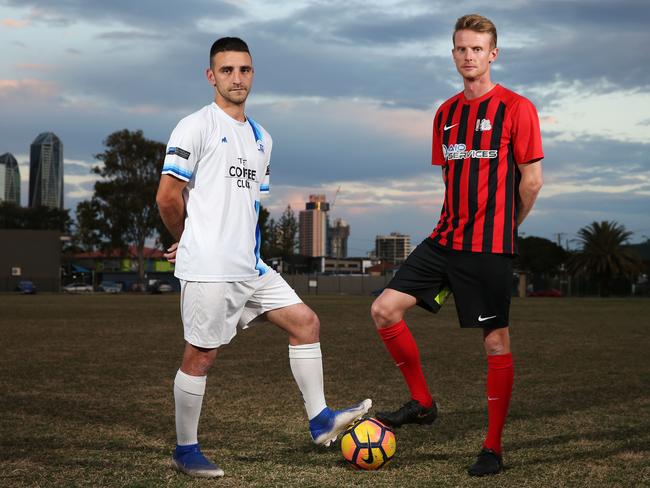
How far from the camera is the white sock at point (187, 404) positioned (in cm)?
464

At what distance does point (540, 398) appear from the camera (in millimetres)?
7852

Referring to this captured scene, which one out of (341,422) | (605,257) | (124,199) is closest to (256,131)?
(341,422)

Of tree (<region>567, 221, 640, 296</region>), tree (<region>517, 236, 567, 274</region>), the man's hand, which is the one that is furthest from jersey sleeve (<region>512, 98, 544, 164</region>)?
tree (<region>517, 236, 567, 274</region>)

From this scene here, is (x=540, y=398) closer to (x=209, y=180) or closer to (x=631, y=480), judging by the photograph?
(x=631, y=480)

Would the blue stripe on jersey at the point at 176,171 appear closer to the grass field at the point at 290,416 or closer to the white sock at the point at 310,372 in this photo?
the white sock at the point at 310,372

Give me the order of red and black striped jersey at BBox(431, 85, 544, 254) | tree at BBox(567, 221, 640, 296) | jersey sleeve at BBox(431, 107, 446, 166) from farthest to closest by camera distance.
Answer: tree at BBox(567, 221, 640, 296), jersey sleeve at BBox(431, 107, 446, 166), red and black striped jersey at BBox(431, 85, 544, 254)

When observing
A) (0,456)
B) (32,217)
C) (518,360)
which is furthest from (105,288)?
(0,456)

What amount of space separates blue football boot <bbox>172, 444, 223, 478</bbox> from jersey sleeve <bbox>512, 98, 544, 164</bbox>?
8.21 feet

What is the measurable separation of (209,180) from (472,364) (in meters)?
7.45

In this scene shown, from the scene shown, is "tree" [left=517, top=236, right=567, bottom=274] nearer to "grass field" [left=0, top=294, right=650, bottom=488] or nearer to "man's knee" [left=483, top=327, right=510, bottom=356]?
"grass field" [left=0, top=294, right=650, bottom=488]

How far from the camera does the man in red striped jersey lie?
4738 millimetres

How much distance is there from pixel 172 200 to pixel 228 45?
0.95m

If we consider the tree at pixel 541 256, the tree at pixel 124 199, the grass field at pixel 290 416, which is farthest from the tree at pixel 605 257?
the grass field at pixel 290 416

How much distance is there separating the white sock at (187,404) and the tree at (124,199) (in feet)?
206
